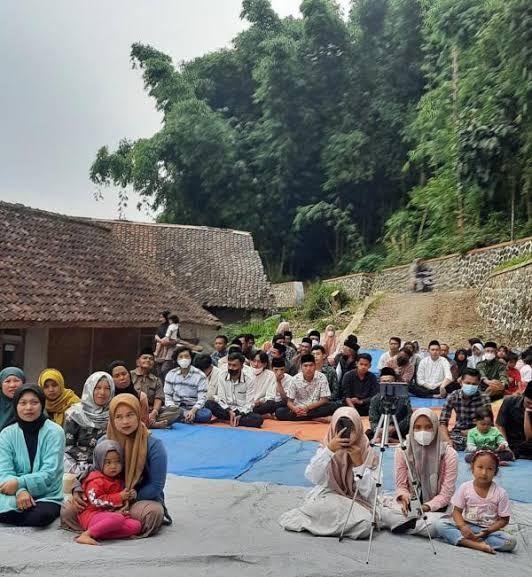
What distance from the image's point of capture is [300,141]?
32.4 metres

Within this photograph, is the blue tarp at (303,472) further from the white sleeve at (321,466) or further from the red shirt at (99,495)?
the red shirt at (99,495)

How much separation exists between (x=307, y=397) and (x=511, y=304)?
7599 millimetres

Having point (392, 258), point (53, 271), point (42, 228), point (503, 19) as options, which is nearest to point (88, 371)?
point (53, 271)

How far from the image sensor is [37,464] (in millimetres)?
4637

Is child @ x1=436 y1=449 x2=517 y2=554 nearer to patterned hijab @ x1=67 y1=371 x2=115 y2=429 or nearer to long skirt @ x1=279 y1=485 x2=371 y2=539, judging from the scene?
long skirt @ x1=279 y1=485 x2=371 y2=539

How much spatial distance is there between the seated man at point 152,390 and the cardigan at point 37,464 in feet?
11.9

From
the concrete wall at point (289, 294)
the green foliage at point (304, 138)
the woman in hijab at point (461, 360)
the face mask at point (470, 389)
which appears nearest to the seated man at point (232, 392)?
the face mask at point (470, 389)

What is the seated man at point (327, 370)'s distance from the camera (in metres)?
9.67

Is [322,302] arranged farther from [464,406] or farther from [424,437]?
[424,437]

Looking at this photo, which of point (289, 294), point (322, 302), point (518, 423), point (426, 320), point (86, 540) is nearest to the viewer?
point (86, 540)

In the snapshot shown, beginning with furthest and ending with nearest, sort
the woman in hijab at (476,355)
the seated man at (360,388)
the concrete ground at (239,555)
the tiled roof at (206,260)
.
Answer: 1. the tiled roof at (206,260)
2. the woman in hijab at (476,355)
3. the seated man at (360,388)
4. the concrete ground at (239,555)

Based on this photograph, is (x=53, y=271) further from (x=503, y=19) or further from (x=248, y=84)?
(x=248, y=84)

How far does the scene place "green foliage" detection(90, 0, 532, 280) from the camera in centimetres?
2970

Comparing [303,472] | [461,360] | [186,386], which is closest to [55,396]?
[303,472]
